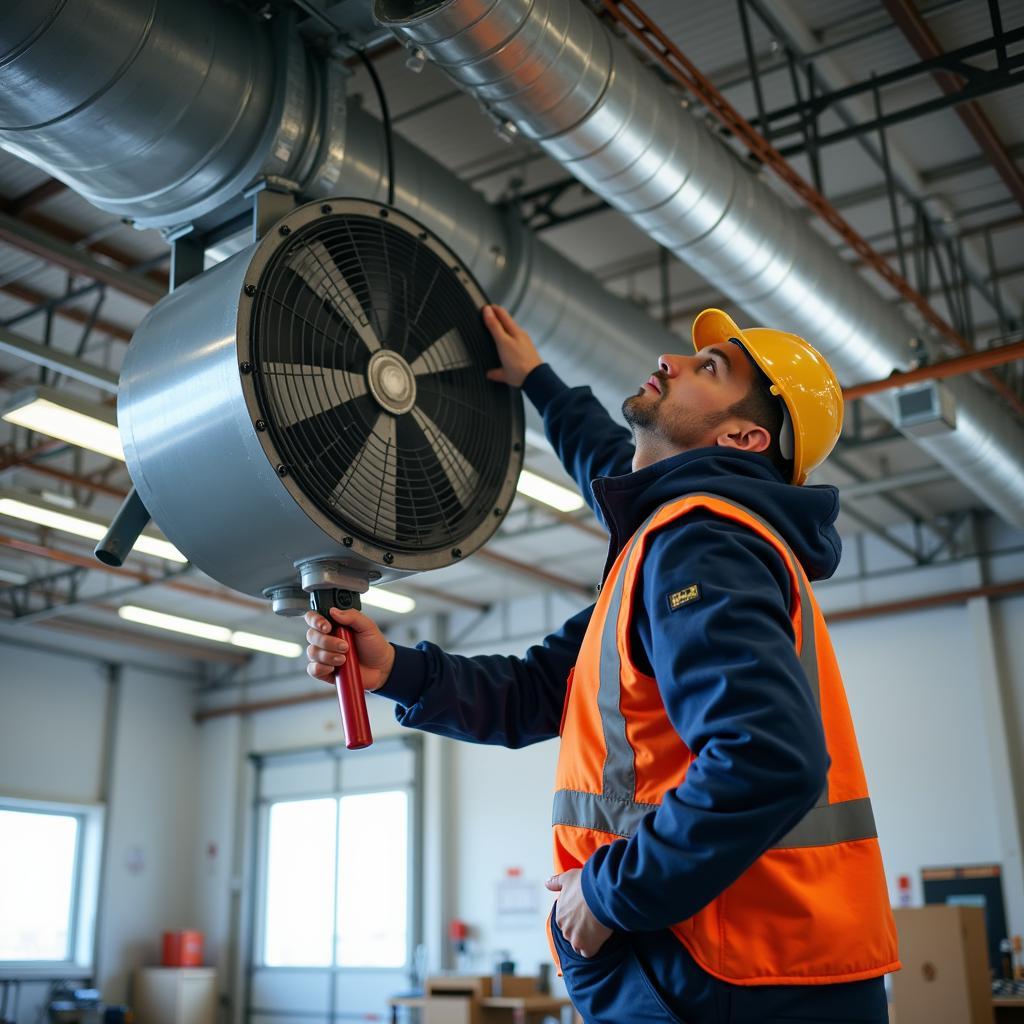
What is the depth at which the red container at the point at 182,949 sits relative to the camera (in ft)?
46.4

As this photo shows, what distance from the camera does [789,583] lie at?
5.01ft

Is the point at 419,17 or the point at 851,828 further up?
the point at 419,17

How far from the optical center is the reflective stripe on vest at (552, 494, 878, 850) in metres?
1.45

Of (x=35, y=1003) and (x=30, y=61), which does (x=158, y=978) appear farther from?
(x=30, y=61)

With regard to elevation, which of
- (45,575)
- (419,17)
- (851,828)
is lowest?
(851,828)

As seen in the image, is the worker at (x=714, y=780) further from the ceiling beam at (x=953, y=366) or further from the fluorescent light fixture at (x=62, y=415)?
the fluorescent light fixture at (x=62, y=415)

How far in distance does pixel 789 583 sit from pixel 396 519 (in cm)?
81

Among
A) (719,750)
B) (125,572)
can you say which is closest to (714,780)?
(719,750)

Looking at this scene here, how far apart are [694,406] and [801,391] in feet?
0.60

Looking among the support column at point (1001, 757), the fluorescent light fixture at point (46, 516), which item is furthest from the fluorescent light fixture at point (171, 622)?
the support column at point (1001, 757)

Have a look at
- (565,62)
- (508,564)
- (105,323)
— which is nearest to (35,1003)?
(508,564)

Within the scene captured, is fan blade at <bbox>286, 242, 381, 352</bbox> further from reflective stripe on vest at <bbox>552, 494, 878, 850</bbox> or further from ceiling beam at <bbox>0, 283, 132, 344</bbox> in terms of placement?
ceiling beam at <bbox>0, 283, 132, 344</bbox>

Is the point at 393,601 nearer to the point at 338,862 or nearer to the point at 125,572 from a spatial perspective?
the point at 125,572

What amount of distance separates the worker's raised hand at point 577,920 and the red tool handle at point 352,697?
0.51m
